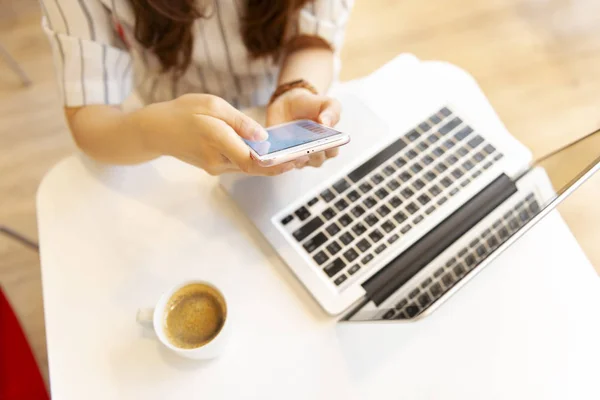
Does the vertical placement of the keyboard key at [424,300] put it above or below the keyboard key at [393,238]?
below

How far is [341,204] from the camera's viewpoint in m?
0.60

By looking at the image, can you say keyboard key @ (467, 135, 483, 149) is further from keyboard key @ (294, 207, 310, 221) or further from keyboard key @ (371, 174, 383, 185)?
keyboard key @ (294, 207, 310, 221)

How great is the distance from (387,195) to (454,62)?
105 centimetres

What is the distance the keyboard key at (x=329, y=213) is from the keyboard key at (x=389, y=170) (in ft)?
0.31

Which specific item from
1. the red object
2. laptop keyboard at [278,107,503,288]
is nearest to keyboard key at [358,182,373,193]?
laptop keyboard at [278,107,503,288]

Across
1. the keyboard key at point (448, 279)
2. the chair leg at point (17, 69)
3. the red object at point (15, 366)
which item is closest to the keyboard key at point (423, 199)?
the keyboard key at point (448, 279)

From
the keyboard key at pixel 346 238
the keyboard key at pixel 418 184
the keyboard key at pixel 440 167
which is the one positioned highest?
the keyboard key at pixel 440 167

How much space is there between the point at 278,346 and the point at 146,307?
0.55ft

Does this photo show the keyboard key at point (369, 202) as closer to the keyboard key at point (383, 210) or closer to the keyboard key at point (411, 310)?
the keyboard key at point (383, 210)

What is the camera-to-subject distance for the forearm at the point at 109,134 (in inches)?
22.9

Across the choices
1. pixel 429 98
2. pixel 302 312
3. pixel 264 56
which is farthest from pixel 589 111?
pixel 302 312

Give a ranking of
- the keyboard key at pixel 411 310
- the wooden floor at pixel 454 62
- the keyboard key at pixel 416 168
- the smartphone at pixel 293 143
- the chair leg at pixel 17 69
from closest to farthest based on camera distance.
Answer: the smartphone at pixel 293 143 < the keyboard key at pixel 411 310 < the keyboard key at pixel 416 168 < the wooden floor at pixel 454 62 < the chair leg at pixel 17 69

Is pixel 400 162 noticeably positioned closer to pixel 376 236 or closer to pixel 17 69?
pixel 376 236

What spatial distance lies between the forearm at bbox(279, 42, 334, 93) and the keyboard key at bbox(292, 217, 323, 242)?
0.23 m
